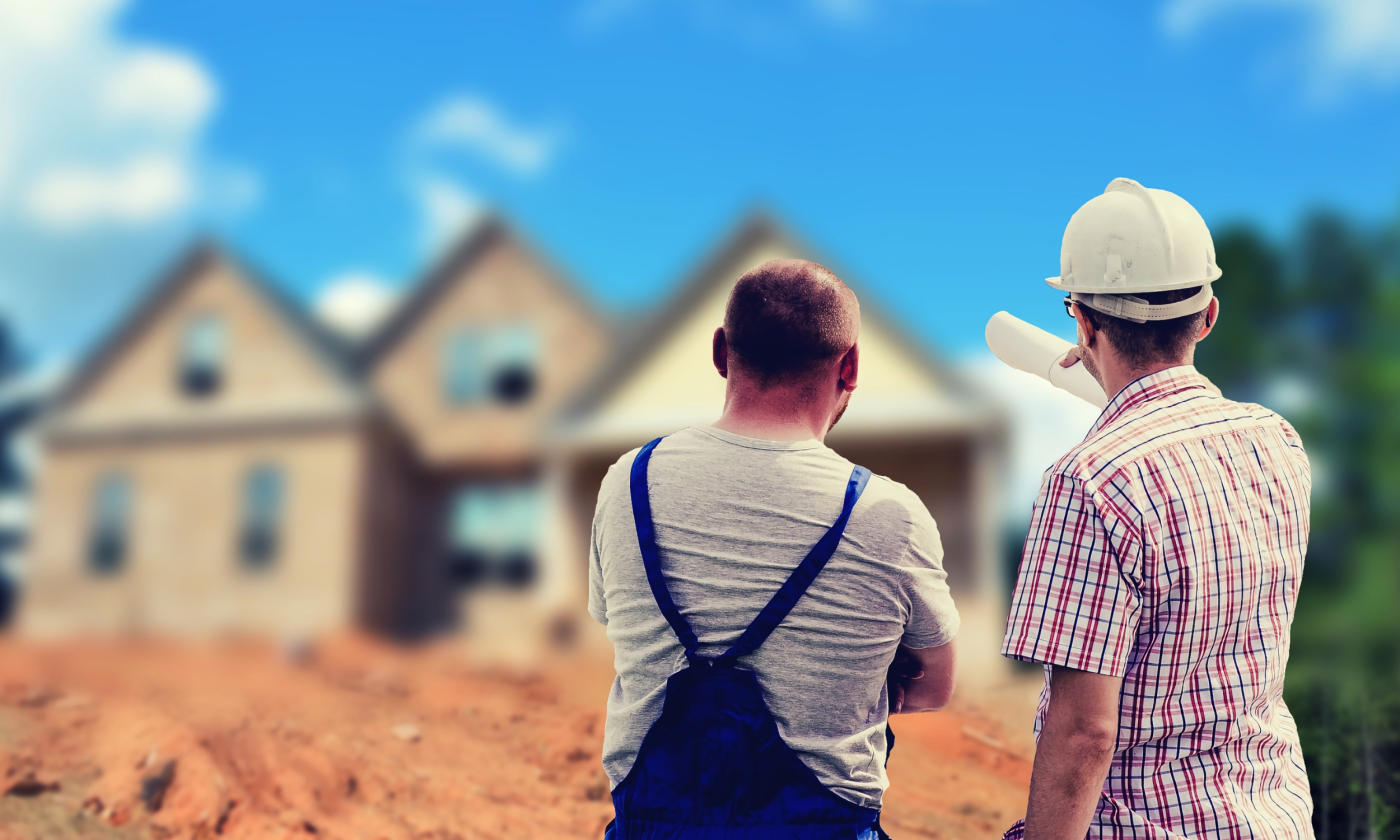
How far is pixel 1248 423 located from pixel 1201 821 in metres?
0.66

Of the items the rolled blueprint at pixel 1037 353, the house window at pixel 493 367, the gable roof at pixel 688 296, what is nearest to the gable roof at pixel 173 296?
the house window at pixel 493 367

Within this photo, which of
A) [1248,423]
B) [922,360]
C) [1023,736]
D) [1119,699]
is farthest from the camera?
[922,360]

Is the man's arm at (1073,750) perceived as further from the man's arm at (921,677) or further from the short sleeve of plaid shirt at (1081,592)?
the man's arm at (921,677)

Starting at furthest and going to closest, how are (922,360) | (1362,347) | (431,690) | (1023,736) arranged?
(1362,347) → (922,360) → (431,690) → (1023,736)

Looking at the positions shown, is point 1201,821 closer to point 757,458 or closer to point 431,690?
point 757,458

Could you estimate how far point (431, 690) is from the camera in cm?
1006

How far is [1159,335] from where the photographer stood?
6.21 feet

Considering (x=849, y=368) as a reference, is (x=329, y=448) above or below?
below

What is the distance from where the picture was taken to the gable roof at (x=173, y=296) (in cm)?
2033

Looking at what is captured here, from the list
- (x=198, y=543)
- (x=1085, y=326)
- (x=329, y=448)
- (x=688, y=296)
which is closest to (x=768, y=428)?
(x=1085, y=326)

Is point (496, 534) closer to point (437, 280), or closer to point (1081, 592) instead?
point (437, 280)

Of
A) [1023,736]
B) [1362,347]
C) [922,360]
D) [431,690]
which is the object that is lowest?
[431,690]

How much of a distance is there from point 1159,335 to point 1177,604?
48cm

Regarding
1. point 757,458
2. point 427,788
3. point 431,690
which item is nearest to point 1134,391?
point 757,458
